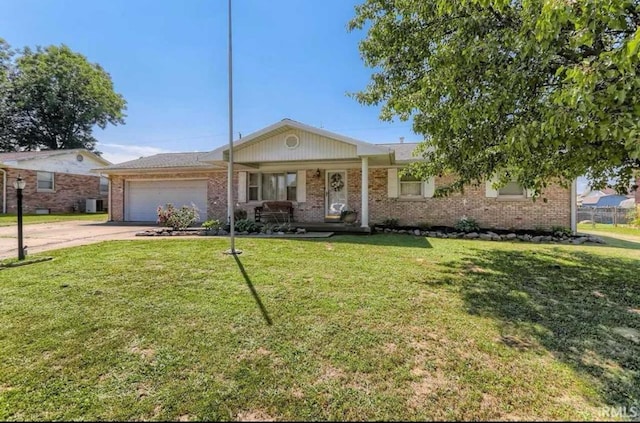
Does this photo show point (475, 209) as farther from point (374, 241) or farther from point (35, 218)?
point (35, 218)

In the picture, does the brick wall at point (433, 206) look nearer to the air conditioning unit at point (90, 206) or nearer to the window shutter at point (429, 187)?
the window shutter at point (429, 187)

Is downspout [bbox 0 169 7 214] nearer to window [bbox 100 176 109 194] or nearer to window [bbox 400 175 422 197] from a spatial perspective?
window [bbox 100 176 109 194]

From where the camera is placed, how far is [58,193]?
21469 millimetres

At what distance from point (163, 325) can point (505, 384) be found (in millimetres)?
3177

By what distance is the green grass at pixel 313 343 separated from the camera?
2.18 m

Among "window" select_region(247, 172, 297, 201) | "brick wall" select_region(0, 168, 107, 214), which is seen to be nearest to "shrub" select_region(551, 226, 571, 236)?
"window" select_region(247, 172, 297, 201)

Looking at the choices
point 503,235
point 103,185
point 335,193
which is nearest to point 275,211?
point 335,193

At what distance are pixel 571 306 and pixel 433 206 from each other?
8.40 meters

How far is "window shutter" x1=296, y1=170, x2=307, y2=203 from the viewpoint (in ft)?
43.8

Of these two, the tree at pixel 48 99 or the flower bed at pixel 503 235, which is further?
the tree at pixel 48 99

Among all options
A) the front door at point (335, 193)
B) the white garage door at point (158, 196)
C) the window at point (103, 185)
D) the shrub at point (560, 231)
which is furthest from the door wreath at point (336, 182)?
the window at point (103, 185)

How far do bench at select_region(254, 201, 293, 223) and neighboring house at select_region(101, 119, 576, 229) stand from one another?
62 cm

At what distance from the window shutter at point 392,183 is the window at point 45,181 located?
73.0 ft

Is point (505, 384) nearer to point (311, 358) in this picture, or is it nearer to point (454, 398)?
point (454, 398)
